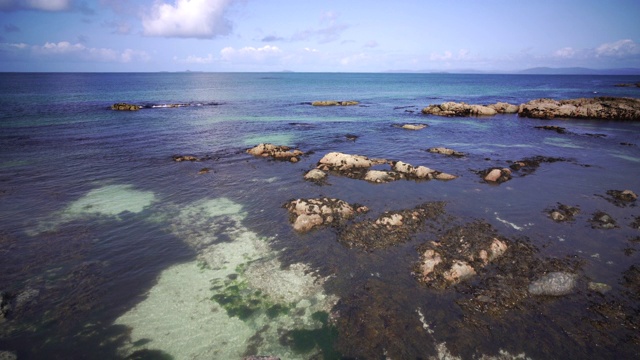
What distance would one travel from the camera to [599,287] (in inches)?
424

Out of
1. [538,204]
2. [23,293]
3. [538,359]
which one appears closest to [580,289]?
[538,359]

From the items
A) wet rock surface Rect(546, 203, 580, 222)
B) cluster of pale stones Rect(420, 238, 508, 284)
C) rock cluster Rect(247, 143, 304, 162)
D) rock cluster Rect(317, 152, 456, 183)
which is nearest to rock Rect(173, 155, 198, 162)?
rock cluster Rect(247, 143, 304, 162)

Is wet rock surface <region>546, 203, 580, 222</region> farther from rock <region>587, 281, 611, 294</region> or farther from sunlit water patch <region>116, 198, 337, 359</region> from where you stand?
sunlit water patch <region>116, 198, 337, 359</region>

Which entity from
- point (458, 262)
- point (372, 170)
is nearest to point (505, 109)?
point (372, 170)

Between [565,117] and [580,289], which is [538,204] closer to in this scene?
[580,289]

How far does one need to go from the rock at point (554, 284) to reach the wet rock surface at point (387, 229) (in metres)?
5.06

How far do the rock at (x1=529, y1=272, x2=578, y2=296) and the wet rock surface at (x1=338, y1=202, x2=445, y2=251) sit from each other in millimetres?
5064

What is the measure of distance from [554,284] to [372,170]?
44.1 feet

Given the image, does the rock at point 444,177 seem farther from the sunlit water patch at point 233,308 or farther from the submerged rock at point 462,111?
the submerged rock at point 462,111

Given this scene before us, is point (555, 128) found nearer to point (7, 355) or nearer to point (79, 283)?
point (79, 283)

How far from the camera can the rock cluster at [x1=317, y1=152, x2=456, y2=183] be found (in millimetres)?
21531

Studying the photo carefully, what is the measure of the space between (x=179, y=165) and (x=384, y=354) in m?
22.6

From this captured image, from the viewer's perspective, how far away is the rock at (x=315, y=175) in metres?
21.8

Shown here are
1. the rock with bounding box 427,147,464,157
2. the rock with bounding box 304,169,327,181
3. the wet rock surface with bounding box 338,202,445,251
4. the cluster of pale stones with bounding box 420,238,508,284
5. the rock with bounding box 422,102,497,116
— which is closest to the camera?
the cluster of pale stones with bounding box 420,238,508,284
